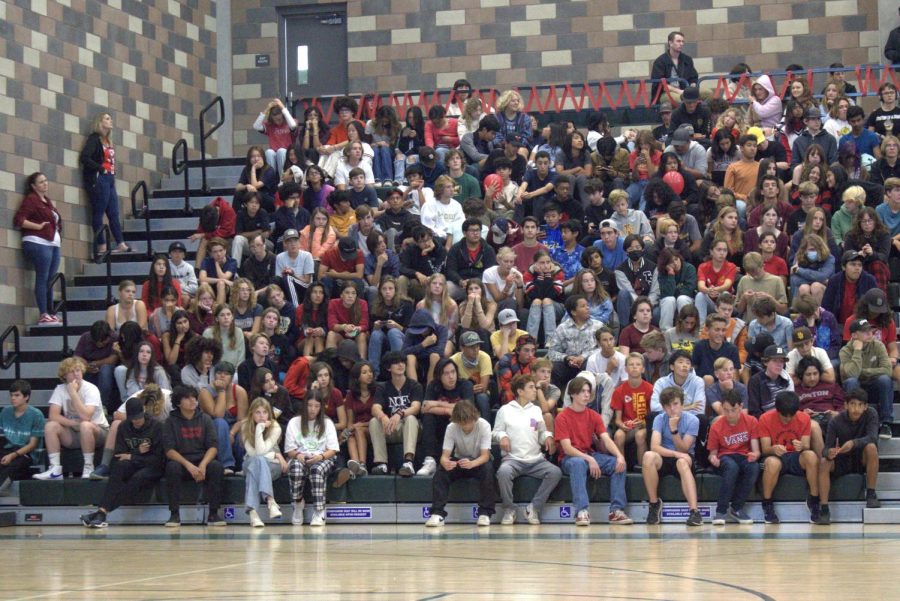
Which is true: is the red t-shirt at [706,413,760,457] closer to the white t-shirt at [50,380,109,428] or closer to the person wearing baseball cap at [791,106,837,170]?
the person wearing baseball cap at [791,106,837,170]

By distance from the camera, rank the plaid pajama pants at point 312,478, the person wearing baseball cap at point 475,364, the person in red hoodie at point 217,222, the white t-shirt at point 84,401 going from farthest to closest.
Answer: the person in red hoodie at point 217,222 → the white t-shirt at point 84,401 → the person wearing baseball cap at point 475,364 → the plaid pajama pants at point 312,478

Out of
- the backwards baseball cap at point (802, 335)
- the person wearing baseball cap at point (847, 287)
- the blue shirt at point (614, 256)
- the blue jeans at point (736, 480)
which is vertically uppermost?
the blue shirt at point (614, 256)

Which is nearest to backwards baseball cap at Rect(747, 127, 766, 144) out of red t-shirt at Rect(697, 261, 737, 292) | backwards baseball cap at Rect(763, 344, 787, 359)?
red t-shirt at Rect(697, 261, 737, 292)

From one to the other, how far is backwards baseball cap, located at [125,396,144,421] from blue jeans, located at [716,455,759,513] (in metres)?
5.69

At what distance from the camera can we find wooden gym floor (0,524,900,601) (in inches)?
322

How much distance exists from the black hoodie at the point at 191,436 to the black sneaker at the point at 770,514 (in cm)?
535

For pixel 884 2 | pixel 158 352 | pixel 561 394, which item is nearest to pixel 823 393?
pixel 561 394

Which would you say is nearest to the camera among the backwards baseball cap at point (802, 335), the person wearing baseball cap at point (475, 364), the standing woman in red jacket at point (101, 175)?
the backwards baseball cap at point (802, 335)

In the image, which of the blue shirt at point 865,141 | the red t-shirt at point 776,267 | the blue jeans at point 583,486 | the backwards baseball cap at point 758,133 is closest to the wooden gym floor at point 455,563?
the blue jeans at point 583,486

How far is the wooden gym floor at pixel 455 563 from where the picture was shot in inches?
322

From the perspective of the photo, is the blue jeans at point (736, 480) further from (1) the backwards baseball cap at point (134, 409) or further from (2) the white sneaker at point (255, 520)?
(1) the backwards baseball cap at point (134, 409)

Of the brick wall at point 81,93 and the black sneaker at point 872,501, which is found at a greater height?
the brick wall at point 81,93

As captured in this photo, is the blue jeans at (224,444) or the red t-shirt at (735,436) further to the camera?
the blue jeans at (224,444)

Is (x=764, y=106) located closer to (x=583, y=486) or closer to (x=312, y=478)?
(x=583, y=486)
